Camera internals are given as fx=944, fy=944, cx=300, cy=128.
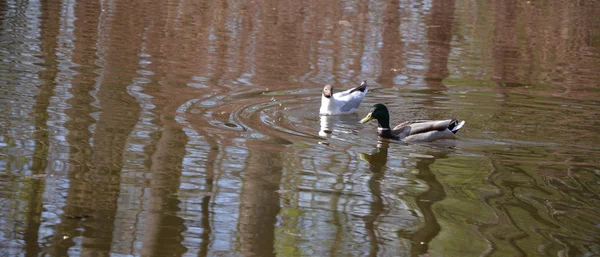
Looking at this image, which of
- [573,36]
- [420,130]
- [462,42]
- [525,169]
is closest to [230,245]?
[525,169]

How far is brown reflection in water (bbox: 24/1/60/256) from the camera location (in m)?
6.79

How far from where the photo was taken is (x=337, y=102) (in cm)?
1230

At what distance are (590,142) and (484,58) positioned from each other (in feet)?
25.9

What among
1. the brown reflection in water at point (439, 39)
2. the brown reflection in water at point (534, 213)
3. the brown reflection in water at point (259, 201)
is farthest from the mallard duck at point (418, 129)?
the brown reflection in water at point (439, 39)

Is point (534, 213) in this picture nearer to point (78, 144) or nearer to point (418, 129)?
point (418, 129)

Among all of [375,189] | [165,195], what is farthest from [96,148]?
[375,189]

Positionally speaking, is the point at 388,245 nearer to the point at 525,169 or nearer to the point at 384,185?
the point at 384,185

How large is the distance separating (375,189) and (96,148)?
9.31 feet

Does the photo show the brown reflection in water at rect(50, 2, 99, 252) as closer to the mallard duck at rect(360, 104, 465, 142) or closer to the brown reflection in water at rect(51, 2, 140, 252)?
the brown reflection in water at rect(51, 2, 140, 252)

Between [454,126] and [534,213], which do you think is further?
[454,126]

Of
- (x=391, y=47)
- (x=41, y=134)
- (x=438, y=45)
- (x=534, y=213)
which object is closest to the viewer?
(x=534, y=213)

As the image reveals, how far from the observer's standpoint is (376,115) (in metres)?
11.1

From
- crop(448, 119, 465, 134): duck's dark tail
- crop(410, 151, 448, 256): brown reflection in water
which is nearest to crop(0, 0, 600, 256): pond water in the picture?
crop(410, 151, 448, 256): brown reflection in water

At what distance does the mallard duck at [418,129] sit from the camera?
10.7m
